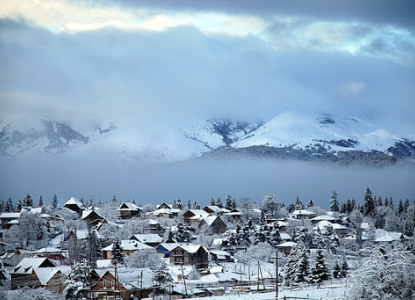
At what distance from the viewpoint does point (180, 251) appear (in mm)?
95562

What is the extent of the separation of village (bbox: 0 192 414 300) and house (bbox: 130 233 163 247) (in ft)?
0.64

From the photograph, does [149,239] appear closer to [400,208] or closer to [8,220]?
[8,220]

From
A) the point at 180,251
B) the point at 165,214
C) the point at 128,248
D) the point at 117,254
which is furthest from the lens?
the point at 165,214

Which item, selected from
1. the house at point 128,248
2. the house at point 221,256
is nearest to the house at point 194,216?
the house at point 221,256

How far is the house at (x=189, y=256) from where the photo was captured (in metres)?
94.1

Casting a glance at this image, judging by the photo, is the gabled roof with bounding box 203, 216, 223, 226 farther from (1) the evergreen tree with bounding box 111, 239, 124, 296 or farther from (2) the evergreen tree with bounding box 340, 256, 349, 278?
(2) the evergreen tree with bounding box 340, 256, 349, 278

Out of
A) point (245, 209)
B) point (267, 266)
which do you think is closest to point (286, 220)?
point (245, 209)

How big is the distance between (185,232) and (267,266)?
67.9 feet

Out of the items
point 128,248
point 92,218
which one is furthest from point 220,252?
point 92,218

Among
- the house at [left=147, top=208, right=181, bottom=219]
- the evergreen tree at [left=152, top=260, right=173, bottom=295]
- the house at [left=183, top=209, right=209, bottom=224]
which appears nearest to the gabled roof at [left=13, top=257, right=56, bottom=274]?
the evergreen tree at [left=152, top=260, right=173, bottom=295]

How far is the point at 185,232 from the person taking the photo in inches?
4360

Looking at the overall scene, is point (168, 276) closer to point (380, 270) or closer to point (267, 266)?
point (267, 266)

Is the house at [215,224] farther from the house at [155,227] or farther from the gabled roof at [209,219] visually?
the house at [155,227]

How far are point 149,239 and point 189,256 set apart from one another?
14621mm
